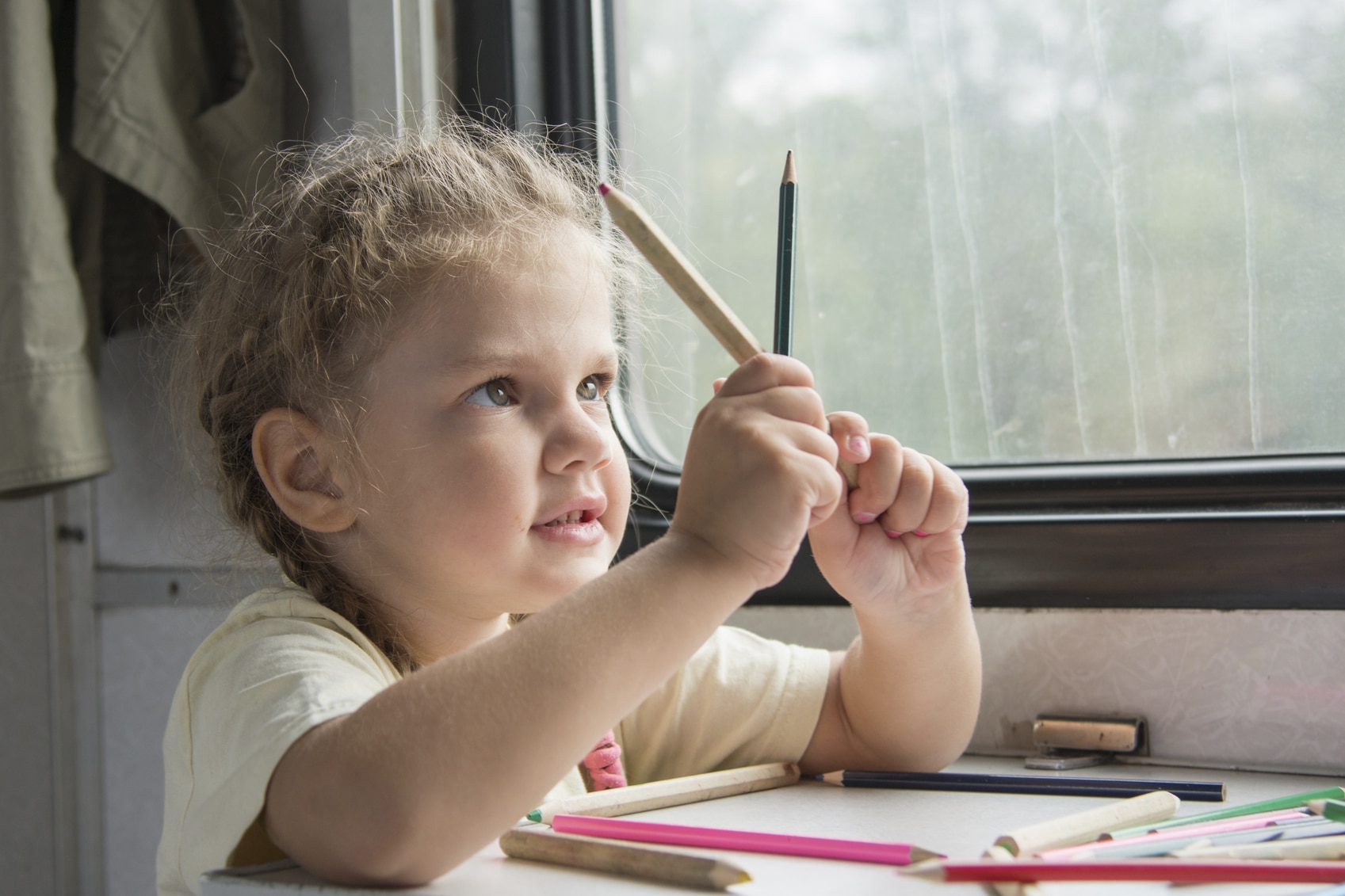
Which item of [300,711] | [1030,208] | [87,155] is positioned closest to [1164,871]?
[300,711]

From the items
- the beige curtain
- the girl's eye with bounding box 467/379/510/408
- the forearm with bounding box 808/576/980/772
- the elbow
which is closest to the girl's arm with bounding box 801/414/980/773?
the forearm with bounding box 808/576/980/772

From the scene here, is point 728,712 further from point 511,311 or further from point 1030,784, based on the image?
point 511,311

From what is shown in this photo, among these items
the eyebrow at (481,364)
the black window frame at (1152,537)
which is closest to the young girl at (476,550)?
the eyebrow at (481,364)

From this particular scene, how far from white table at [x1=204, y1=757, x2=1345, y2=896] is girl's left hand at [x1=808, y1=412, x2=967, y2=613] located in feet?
0.43

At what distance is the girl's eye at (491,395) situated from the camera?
0.71 metres

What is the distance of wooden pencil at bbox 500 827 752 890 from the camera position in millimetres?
459

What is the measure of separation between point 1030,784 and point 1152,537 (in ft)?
0.86

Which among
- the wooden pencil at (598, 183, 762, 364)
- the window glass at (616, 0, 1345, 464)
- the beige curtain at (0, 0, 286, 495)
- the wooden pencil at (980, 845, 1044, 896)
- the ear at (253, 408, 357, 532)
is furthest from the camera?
the beige curtain at (0, 0, 286, 495)

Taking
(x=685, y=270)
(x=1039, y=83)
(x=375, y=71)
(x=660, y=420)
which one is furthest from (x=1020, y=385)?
(x=375, y=71)

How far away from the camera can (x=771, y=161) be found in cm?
112

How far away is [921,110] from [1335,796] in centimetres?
65

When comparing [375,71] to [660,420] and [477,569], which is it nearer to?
[660,420]

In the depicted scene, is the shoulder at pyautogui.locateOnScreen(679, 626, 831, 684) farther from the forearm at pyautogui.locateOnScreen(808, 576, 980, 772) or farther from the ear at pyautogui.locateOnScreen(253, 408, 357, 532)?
the ear at pyautogui.locateOnScreen(253, 408, 357, 532)

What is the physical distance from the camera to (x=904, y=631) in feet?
2.53
